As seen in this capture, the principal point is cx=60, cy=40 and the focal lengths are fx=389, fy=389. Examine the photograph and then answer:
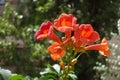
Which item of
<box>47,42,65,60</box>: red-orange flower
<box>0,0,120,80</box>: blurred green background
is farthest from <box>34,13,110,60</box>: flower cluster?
<box>0,0,120,80</box>: blurred green background

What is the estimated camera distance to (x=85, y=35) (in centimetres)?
152

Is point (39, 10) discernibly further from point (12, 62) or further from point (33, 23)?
point (12, 62)

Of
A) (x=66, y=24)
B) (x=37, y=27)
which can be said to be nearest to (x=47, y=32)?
(x=66, y=24)

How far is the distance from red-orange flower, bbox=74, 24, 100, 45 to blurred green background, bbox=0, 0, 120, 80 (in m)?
3.71

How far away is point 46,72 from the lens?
1.90m

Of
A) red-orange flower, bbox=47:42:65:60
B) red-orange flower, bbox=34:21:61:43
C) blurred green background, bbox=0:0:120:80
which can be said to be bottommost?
red-orange flower, bbox=47:42:65:60

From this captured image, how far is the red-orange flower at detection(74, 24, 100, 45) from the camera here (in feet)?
4.91

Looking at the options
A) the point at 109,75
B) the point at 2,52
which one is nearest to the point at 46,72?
the point at 109,75

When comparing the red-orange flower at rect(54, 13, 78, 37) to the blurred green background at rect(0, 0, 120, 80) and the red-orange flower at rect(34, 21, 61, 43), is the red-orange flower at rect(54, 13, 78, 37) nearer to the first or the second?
the red-orange flower at rect(34, 21, 61, 43)

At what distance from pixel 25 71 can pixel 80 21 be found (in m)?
1.07

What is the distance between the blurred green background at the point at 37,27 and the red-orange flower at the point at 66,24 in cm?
368

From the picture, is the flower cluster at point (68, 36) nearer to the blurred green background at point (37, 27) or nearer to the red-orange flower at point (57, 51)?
the red-orange flower at point (57, 51)

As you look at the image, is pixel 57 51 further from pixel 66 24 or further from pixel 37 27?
pixel 37 27

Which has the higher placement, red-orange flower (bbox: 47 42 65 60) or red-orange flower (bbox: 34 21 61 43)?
red-orange flower (bbox: 34 21 61 43)
